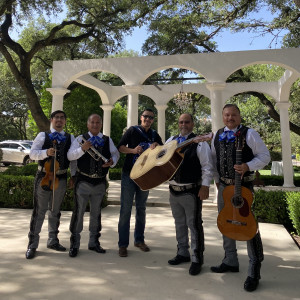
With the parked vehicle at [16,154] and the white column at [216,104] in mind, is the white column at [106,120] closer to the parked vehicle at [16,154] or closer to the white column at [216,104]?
the white column at [216,104]

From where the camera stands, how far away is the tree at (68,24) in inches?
427

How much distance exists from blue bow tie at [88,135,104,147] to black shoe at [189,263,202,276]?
2004 millimetres

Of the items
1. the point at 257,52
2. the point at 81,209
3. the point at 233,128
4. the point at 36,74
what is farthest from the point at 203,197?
the point at 36,74

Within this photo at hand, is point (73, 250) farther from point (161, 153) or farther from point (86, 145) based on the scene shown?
point (161, 153)

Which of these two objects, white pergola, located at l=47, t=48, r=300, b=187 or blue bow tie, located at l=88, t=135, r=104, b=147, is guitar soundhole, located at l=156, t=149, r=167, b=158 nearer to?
blue bow tie, located at l=88, t=135, r=104, b=147

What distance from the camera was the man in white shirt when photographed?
9.34 feet

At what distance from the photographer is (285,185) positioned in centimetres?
1034

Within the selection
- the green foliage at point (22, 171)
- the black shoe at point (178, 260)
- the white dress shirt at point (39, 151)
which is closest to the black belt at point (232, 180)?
the black shoe at point (178, 260)

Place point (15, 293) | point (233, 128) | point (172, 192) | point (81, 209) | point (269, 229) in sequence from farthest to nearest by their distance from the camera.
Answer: point (269, 229) → point (81, 209) → point (172, 192) → point (233, 128) → point (15, 293)

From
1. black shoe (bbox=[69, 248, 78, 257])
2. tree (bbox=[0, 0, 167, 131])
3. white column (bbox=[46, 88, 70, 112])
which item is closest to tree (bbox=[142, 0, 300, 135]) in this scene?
tree (bbox=[0, 0, 167, 131])

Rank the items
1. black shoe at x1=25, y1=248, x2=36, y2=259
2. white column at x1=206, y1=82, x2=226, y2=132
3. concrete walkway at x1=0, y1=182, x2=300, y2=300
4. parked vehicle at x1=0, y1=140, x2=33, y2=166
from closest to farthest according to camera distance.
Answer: concrete walkway at x1=0, y1=182, x2=300, y2=300 < black shoe at x1=25, y1=248, x2=36, y2=259 < white column at x1=206, y1=82, x2=226, y2=132 < parked vehicle at x1=0, y1=140, x2=33, y2=166

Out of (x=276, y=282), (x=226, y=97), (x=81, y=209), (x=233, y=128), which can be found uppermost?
(x=226, y=97)

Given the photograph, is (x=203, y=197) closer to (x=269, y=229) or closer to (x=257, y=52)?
(x=269, y=229)

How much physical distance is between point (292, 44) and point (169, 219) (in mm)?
8722
